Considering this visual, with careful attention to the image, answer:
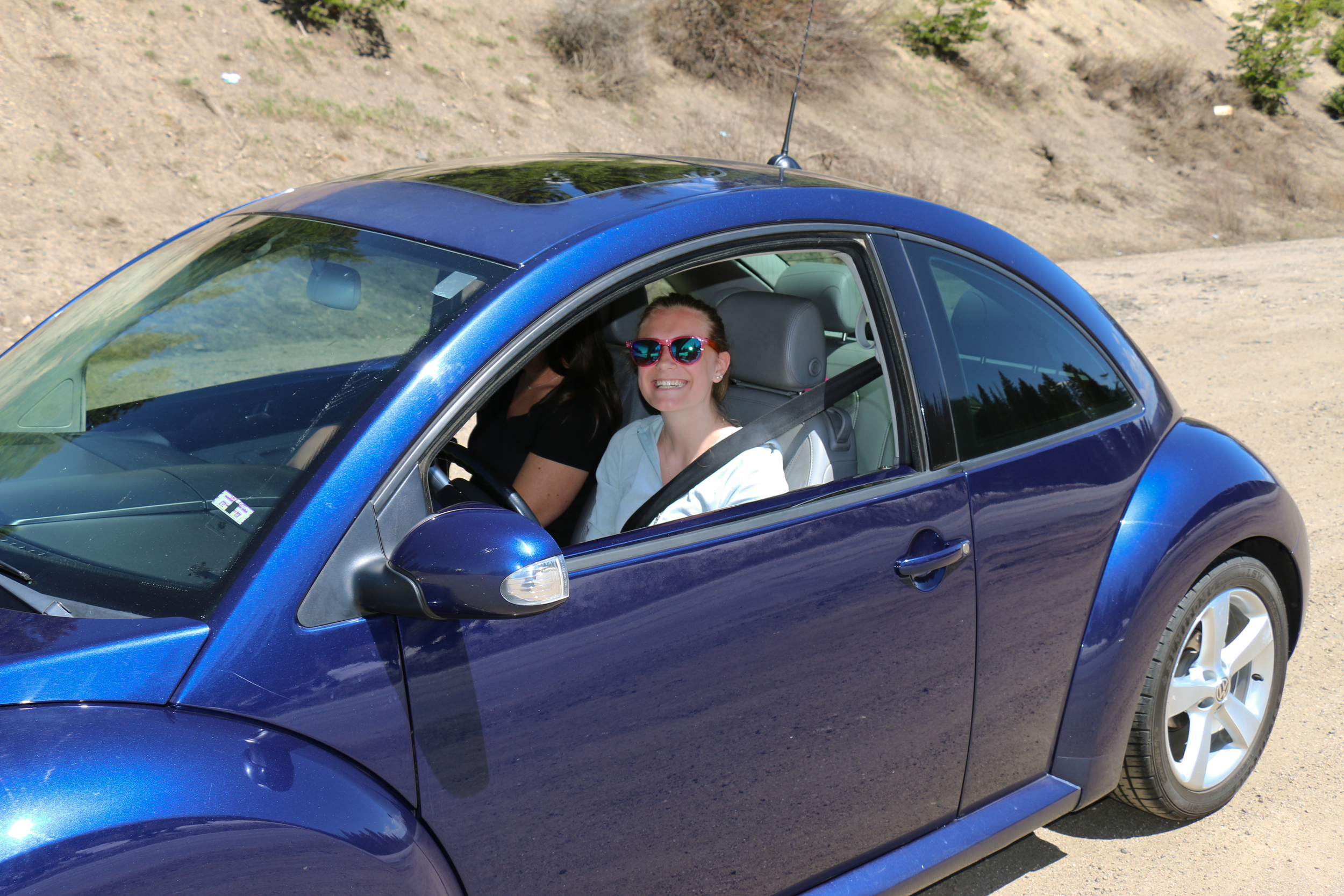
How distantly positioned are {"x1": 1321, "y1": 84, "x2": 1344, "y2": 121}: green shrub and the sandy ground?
21869 mm

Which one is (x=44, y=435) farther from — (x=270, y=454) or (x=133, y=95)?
(x=133, y=95)

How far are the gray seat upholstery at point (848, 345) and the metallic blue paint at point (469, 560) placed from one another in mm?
1019

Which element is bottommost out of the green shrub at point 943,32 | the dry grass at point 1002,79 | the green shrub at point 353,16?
the green shrub at point 353,16

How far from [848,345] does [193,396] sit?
69.7 inches

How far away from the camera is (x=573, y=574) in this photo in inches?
67.4

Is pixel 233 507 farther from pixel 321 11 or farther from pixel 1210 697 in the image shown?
pixel 321 11

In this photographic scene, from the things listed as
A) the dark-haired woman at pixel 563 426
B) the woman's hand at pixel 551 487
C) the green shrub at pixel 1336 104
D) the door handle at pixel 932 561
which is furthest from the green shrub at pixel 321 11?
the green shrub at pixel 1336 104

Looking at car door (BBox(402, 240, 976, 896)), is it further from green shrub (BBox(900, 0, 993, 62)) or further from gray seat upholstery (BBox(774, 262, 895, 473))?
green shrub (BBox(900, 0, 993, 62))

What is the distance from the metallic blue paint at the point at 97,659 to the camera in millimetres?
1393

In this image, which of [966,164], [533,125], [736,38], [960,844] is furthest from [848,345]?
[966,164]

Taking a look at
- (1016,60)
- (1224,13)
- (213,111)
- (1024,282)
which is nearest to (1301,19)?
(1224,13)

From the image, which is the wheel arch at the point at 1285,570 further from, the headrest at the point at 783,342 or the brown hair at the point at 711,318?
the brown hair at the point at 711,318

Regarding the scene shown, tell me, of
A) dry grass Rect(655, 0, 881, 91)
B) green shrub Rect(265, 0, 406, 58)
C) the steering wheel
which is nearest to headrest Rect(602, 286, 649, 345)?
the steering wheel

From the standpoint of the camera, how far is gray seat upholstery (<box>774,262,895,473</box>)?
243cm
